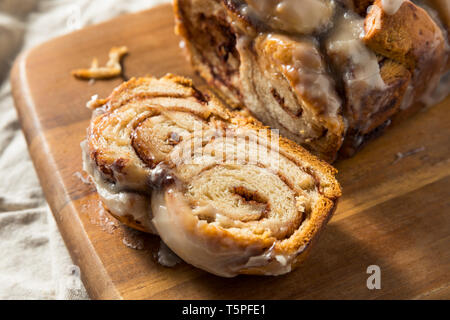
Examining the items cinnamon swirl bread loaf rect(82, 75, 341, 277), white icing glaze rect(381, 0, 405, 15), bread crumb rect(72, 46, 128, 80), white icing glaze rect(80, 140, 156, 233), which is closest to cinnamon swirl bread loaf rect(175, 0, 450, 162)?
white icing glaze rect(381, 0, 405, 15)

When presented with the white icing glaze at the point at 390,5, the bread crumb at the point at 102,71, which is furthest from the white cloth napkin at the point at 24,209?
the white icing glaze at the point at 390,5

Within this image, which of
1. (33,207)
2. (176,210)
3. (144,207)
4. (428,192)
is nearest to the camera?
(176,210)

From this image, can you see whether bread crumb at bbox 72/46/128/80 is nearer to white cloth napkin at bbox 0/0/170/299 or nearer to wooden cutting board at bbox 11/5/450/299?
wooden cutting board at bbox 11/5/450/299

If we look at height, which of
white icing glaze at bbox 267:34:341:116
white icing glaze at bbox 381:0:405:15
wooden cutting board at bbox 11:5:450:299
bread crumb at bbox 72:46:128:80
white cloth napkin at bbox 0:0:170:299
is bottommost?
white cloth napkin at bbox 0:0:170:299

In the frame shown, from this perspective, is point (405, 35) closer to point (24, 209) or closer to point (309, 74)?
point (309, 74)

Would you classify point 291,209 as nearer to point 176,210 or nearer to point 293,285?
point 293,285

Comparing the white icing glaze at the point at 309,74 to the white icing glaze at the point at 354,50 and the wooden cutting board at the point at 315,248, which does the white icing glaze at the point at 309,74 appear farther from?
the wooden cutting board at the point at 315,248
